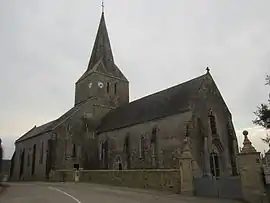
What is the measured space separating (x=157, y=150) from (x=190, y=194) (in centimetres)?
1246

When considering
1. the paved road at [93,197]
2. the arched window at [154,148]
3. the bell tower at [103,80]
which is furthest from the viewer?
the bell tower at [103,80]

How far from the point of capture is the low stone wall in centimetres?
1772

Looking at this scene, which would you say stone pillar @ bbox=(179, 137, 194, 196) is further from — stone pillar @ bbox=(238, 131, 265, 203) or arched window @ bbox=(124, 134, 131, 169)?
arched window @ bbox=(124, 134, 131, 169)

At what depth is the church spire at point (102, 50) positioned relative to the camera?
152 ft

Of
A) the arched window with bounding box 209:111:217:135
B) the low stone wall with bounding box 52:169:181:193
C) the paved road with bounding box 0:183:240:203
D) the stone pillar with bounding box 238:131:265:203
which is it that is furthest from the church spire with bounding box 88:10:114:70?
the stone pillar with bounding box 238:131:265:203

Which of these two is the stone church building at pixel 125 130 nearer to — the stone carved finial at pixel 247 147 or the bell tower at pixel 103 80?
the bell tower at pixel 103 80

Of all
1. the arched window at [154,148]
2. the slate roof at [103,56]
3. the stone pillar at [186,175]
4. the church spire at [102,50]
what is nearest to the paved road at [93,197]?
the stone pillar at [186,175]

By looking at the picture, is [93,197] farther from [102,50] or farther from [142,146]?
[102,50]

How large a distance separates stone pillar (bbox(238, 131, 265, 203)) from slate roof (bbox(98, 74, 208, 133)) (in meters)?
12.7

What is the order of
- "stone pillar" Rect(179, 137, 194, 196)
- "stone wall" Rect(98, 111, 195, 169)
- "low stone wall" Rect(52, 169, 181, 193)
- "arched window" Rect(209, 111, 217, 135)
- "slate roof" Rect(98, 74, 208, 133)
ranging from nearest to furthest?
1. "stone pillar" Rect(179, 137, 194, 196)
2. "low stone wall" Rect(52, 169, 181, 193)
3. "stone wall" Rect(98, 111, 195, 169)
4. "arched window" Rect(209, 111, 217, 135)
5. "slate roof" Rect(98, 74, 208, 133)

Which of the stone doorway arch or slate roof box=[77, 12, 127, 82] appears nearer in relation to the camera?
the stone doorway arch

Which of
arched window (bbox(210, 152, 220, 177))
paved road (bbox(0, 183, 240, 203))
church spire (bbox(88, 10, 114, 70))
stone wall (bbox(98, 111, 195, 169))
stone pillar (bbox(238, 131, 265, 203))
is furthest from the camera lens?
church spire (bbox(88, 10, 114, 70))

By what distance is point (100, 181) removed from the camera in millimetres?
24766

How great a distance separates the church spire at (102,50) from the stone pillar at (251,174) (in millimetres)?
33830
